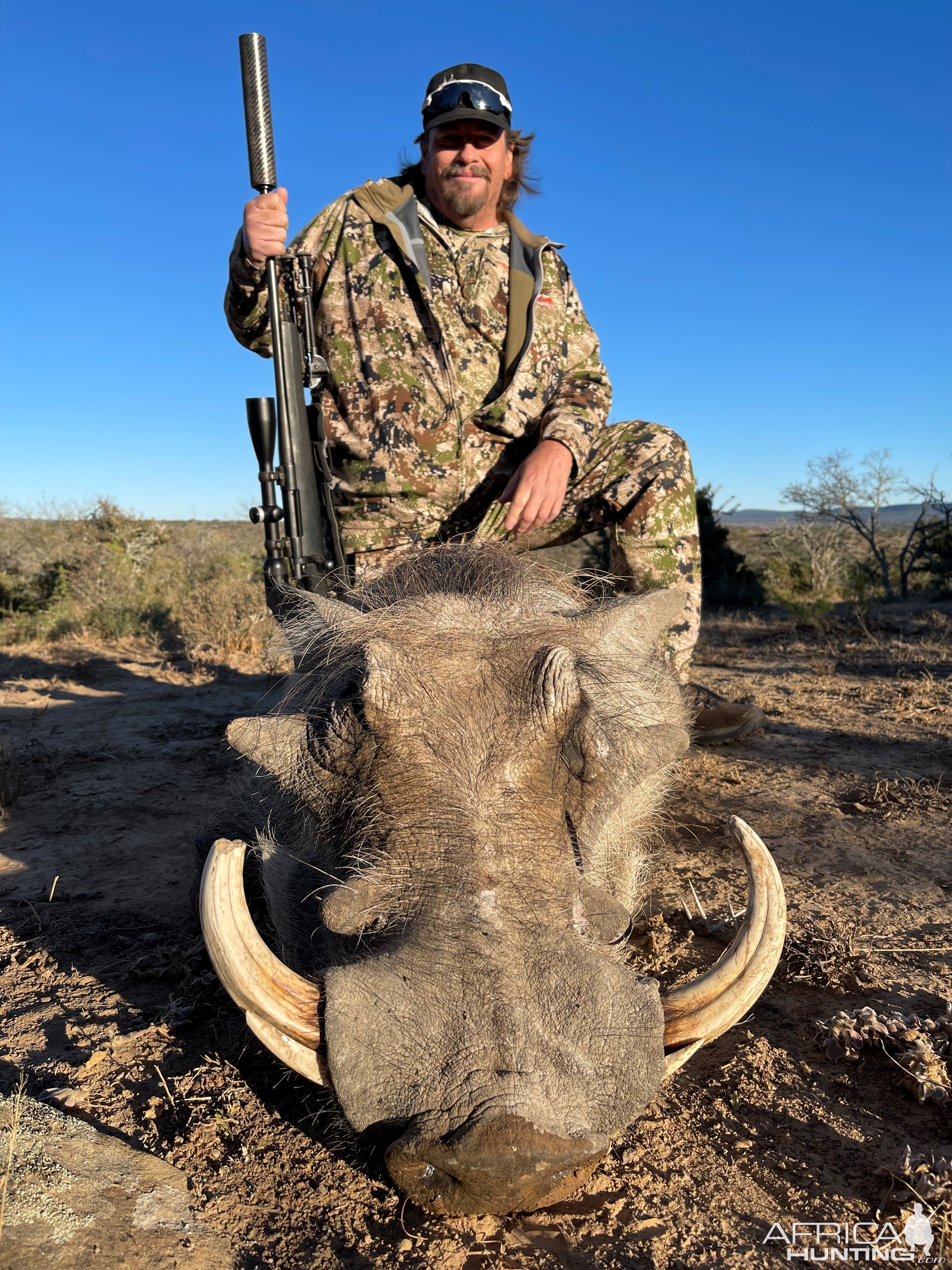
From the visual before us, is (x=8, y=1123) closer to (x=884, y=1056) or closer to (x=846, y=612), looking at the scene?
(x=884, y=1056)

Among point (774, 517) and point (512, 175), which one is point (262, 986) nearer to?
point (512, 175)

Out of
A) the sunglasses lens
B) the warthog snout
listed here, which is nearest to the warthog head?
the warthog snout

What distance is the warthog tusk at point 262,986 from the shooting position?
143 cm

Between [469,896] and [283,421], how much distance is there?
2.57 metres

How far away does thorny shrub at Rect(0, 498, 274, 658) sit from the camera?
923cm

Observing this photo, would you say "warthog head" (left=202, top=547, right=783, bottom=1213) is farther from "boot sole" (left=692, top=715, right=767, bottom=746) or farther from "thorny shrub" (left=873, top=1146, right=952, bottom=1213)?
"boot sole" (left=692, top=715, right=767, bottom=746)

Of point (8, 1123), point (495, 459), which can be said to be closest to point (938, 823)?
point (495, 459)

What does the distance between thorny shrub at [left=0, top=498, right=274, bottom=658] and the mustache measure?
3.49 metres

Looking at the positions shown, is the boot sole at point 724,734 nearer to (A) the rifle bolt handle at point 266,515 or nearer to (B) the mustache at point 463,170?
(A) the rifle bolt handle at point 266,515

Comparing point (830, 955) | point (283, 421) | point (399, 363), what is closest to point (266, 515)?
point (283, 421)

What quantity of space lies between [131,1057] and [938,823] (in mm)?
2874

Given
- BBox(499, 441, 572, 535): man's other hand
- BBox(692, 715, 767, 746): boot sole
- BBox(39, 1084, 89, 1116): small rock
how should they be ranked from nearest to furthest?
BBox(39, 1084, 89, 1116): small rock
BBox(499, 441, 572, 535): man's other hand
BBox(692, 715, 767, 746): boot sole

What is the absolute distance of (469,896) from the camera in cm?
152

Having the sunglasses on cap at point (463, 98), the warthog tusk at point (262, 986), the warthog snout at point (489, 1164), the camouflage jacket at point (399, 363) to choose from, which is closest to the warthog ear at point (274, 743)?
the warthog tusk at point (262, 986)
